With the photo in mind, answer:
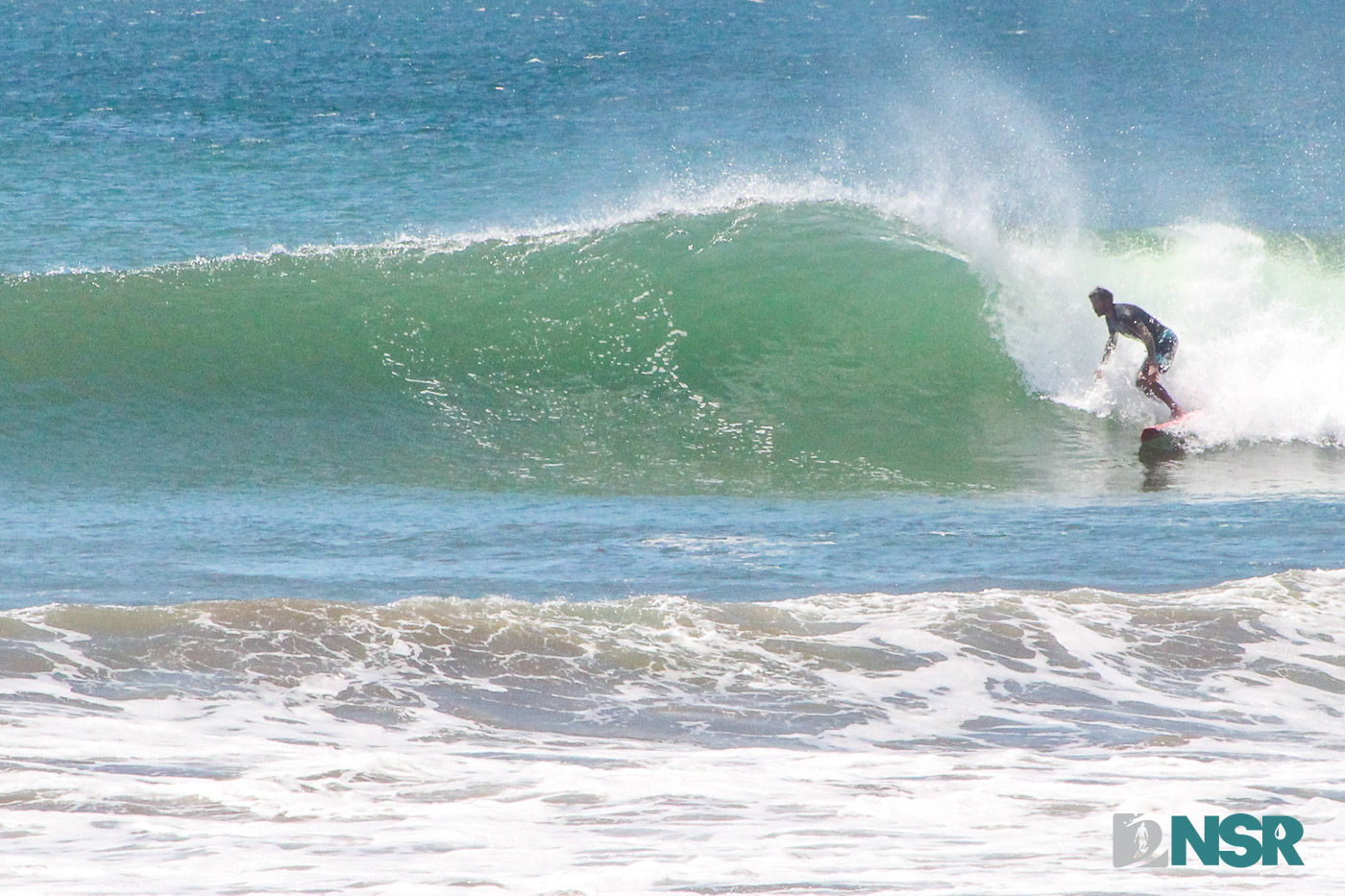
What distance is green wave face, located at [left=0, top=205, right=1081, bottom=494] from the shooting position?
9.95 meters

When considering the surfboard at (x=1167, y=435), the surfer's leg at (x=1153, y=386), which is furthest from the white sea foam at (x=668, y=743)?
the surfer's leg at (x=1153, y=386)

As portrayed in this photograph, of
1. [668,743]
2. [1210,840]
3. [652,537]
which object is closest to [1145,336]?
[652,537]

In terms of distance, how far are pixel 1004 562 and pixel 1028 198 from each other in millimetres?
12504

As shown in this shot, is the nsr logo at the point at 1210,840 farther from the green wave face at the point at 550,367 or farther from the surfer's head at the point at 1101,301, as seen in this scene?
the surfer's head at the point at 1101,301

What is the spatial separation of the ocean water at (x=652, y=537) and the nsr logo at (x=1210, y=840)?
0.21 feet

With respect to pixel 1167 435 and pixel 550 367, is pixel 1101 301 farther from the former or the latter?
pixel 550 367

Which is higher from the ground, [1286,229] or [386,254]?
[1286,229]

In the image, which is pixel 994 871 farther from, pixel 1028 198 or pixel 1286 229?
pixel 1286 229

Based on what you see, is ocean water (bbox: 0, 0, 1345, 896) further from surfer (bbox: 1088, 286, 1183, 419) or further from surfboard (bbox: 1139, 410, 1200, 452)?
surfer (bbox: 1088, 286, 1183, 419)

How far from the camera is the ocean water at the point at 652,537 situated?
185 inches

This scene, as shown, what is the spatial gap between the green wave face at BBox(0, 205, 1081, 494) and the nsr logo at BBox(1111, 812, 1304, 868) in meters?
4.80

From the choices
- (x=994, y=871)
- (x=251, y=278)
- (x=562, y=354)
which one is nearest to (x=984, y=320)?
(x=562, y=354)

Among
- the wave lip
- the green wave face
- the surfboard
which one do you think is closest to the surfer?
the surfboard

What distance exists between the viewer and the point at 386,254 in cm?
1379
